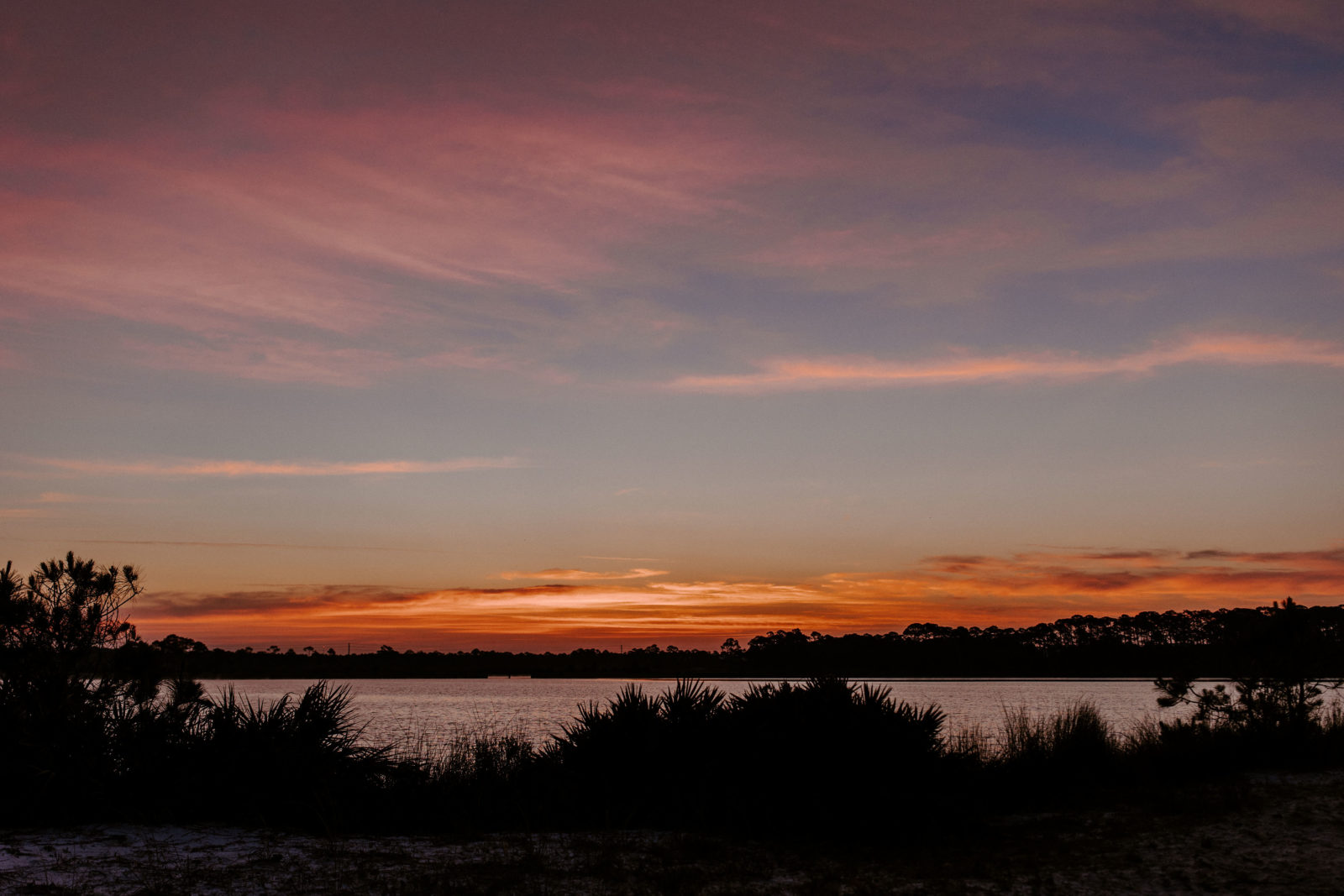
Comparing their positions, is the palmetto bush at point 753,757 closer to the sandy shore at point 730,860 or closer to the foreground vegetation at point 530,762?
the foreground vegetation at point 530,762

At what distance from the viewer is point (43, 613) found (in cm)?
1373

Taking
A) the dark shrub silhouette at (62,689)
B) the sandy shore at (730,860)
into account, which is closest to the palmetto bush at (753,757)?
the sandy shore at (730,860)

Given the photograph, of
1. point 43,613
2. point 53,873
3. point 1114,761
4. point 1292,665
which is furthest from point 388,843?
point 1292,665

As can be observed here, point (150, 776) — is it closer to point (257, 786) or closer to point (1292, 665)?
point (257, 786)

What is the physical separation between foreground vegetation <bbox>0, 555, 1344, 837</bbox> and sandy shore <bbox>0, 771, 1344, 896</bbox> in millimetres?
811

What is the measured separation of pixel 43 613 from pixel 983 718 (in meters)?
49.6

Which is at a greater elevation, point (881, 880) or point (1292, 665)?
point (1292, 665)

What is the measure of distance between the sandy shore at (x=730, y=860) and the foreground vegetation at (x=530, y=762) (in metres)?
0.81

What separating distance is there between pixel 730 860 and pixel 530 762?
5.59 meters

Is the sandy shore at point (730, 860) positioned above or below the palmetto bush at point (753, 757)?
below

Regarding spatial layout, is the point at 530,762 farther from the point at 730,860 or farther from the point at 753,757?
the point at 730,860

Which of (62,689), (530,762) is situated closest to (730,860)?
(530,762)

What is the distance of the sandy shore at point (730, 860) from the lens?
9.51m

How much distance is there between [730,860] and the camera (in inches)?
444
